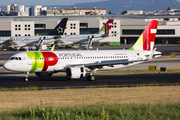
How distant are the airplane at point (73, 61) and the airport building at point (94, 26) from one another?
99.3 m

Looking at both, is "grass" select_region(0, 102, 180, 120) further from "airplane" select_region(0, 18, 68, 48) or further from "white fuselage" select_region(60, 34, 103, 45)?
"white fuselage" select_region(60, 34, 103, 45)

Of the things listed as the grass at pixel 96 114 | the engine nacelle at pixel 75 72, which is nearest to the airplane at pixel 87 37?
the engine nacelle at pixel 75 72

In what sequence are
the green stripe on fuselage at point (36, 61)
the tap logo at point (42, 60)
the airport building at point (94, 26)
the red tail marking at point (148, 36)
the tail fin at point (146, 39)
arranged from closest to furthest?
1. the green stripe on fuselage at point (36, 61)
2. the tap logo at point (42, 60)
3. the tail fin at point (146, 39)
4. the red tail marking at point (148, 36)
5. the airport building at point (94, 26)

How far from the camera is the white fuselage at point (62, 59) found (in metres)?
39.3

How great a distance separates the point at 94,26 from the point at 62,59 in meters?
125

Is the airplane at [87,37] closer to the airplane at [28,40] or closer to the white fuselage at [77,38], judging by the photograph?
the white fuselage at [77,38]

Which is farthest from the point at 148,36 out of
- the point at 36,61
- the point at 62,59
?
the point at 36,61

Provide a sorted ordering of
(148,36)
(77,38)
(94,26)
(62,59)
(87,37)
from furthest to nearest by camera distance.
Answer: (94,26), (77,38), (87,37), (148,36), (62,59)

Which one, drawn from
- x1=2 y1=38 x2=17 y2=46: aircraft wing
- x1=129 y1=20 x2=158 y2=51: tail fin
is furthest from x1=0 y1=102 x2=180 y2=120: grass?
x1=2 y1=38 x2=17 y2=46: aircraft wing

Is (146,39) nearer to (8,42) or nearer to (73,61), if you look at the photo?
(73,61)

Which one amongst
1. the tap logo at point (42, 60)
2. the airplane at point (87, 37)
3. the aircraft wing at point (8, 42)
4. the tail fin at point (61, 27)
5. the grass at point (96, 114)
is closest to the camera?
the grass at point (96, 114)

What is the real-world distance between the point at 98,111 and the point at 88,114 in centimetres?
70

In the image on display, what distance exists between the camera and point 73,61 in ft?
138

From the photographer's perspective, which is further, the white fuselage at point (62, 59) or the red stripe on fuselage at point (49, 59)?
the red stripe on fuselage at point (49, 59)
